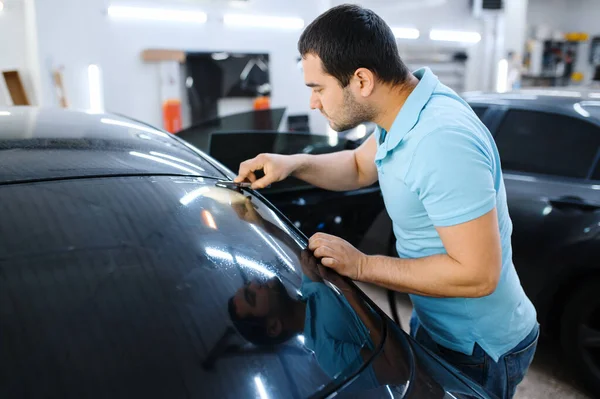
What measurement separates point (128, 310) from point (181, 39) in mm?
4695

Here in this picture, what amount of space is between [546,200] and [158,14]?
389 centimetres

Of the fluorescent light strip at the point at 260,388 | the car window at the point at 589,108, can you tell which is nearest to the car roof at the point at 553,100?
the car window at the point at 589,108

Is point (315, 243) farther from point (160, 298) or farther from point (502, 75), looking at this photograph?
point (502, 75)

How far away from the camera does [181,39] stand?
5094 millimetres

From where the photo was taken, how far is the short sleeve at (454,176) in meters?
0.98

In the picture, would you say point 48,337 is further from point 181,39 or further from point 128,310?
point 181,39

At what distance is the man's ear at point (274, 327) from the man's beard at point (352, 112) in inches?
20.0

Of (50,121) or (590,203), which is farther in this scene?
(590,203)

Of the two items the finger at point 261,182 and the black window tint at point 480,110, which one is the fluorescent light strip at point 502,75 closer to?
the black window tint at point 480,110

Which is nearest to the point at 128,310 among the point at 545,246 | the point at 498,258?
the point at 498,258

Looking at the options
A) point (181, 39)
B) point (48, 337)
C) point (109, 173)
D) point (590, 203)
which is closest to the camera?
point (48, 337)

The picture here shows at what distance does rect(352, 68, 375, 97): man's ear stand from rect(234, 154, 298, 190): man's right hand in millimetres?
353

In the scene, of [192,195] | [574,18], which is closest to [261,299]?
[192,195]

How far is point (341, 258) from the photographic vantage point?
3.72 feet
